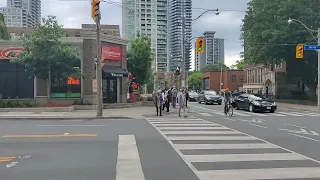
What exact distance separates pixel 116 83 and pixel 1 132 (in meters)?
18.6

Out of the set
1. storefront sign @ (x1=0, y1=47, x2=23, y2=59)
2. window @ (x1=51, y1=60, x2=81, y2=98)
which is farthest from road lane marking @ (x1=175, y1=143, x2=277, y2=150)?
storefront sign @ (x1=0, y1=47, x2=23, y2=59)

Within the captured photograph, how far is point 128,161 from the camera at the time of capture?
25.6ft

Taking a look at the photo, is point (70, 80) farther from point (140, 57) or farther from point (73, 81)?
point (140, 57)

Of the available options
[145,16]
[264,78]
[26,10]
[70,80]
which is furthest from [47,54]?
[264,78]

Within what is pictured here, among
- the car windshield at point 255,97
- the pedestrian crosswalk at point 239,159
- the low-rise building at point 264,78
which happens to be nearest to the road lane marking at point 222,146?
the pedestrian crosswalk at point 239,159

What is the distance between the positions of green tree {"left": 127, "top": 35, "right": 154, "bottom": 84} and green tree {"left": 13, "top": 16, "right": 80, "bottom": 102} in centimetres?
1716

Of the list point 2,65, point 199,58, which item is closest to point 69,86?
point 2,65

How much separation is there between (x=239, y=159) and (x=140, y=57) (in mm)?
36510

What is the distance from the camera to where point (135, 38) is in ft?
144

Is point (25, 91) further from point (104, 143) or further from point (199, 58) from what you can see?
point (199, 58)

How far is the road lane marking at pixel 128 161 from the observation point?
6.56 metres

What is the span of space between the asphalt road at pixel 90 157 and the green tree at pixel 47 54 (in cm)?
1282

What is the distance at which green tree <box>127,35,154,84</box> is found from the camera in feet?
138

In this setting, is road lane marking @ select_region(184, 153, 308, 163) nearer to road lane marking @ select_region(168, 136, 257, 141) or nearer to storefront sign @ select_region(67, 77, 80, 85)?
road lane marking @ select_region(168, 136, 257, 141)
